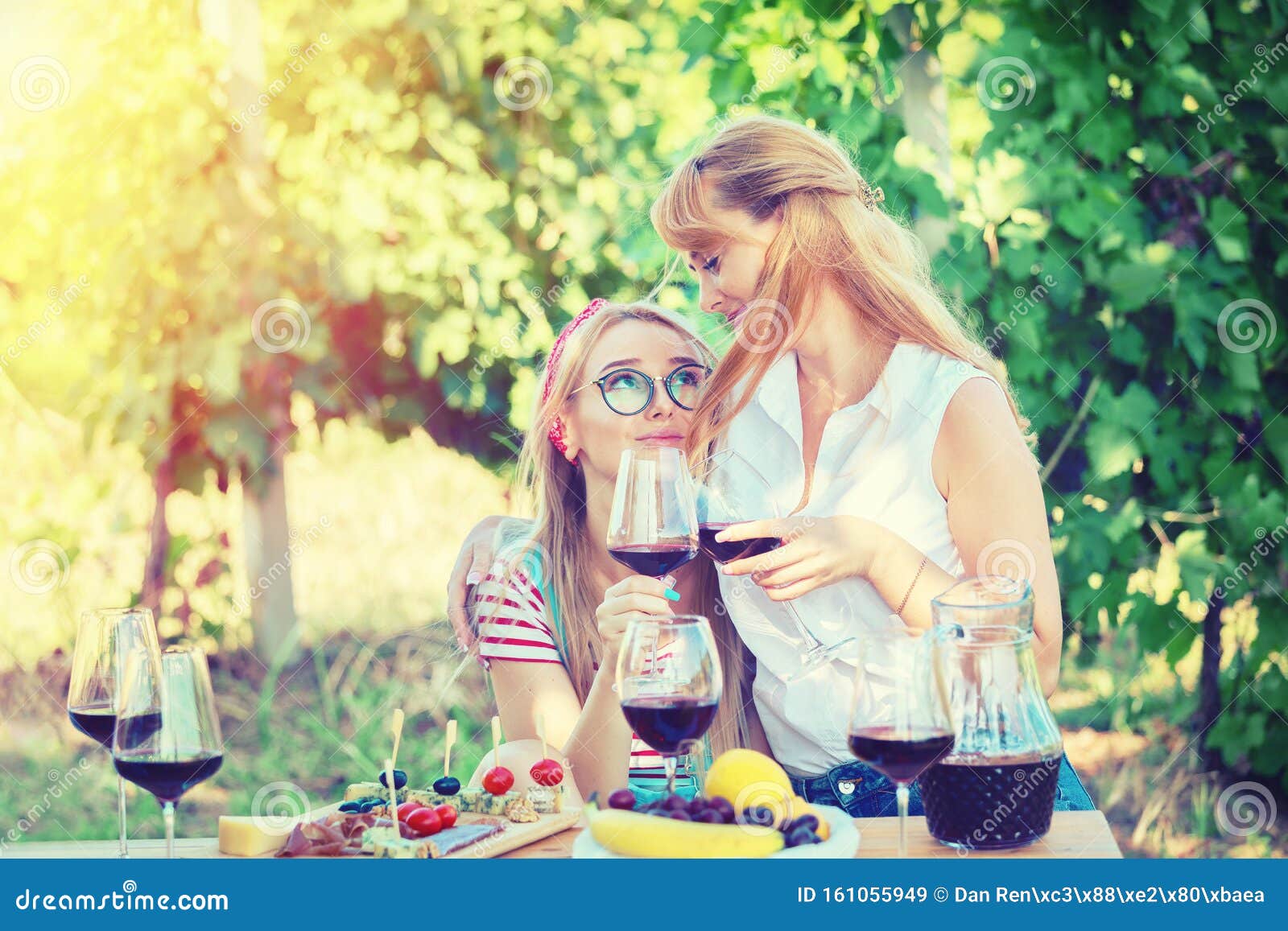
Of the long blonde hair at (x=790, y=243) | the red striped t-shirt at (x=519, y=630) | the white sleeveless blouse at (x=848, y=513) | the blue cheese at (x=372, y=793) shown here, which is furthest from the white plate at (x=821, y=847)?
the long blonde hair at (x=790, y=243)

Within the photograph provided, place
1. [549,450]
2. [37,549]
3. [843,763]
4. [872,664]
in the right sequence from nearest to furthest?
1. [872,664]
2. [843,763]
3. [549,450]
4. [37,549]

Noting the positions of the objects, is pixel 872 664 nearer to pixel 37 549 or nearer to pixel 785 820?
pixel 785 820

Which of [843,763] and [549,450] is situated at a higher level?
[549,450]

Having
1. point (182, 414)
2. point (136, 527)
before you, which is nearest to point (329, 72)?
point (182, 414)

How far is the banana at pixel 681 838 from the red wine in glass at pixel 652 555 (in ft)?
1.52

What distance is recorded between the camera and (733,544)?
5.96 ft

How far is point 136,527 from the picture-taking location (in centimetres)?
403

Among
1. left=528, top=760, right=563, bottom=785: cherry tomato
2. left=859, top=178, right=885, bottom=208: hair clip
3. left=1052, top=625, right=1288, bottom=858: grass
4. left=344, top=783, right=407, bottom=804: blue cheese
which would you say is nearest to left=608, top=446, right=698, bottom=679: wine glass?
left=528, top=760, right=563, bottom=785: cherry tomato

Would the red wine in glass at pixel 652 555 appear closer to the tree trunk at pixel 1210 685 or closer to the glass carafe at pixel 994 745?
the glass carafe at pixel 994 745

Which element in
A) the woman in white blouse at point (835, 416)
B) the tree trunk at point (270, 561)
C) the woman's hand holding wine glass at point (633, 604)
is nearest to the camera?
the woman's hand holding wine glass at point (633, 604)

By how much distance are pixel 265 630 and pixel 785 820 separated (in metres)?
3.15

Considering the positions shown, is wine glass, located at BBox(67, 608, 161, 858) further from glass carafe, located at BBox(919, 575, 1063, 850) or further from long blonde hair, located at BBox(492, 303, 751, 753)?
glass carafe, located at BBox(919, 575, 1063, 850)

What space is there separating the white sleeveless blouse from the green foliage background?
100 cm

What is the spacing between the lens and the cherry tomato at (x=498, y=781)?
1568mm
